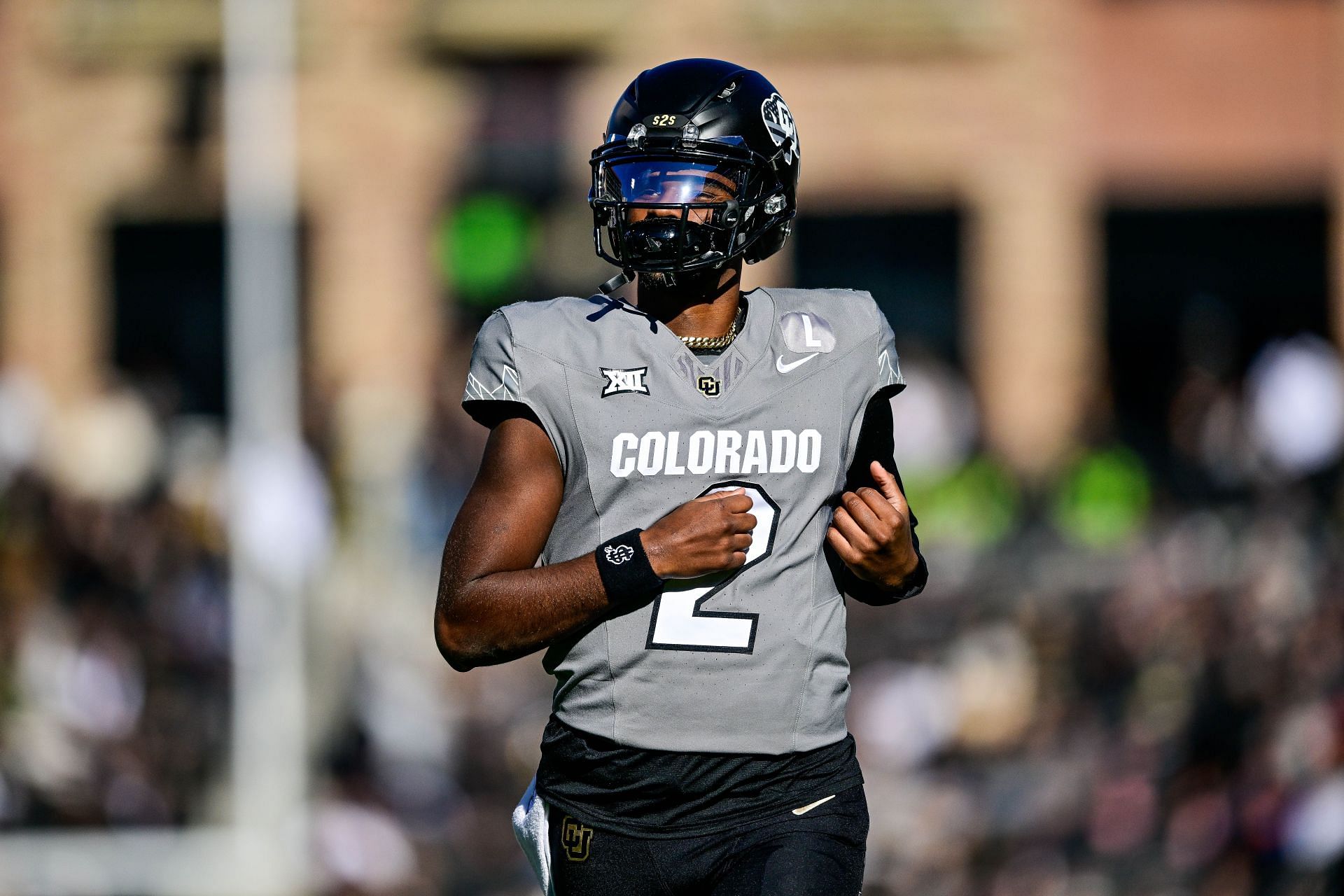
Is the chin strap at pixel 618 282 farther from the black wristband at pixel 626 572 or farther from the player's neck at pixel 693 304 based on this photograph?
the black wristband at pixel 626 572

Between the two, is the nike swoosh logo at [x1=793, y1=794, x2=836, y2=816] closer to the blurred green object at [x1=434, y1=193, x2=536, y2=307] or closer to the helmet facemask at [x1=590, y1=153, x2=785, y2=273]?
the helmet facemask at [x1=590, y1=153, x2=785, y2=273]

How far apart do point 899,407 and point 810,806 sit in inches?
381

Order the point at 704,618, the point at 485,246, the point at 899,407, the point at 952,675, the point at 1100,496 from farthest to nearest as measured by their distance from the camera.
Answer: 1. the point at 485,246
2. the point at 899,407
3. the point at 1100,496
4. the point at 952,675
5. the point at 704,618

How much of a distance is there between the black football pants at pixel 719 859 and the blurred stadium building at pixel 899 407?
14.8ft

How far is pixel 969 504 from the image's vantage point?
11.8 meters

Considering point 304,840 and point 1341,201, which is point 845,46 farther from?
point 304,840

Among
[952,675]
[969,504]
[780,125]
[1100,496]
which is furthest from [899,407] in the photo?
[780,125]

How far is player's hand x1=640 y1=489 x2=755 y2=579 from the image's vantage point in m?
3.16

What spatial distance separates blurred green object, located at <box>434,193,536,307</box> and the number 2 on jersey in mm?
13540

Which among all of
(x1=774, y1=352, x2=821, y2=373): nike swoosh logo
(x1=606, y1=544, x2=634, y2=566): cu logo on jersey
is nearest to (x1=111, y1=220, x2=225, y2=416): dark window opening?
(x1=774, y1=352, x2=821, y2=373): nike swoosh logo

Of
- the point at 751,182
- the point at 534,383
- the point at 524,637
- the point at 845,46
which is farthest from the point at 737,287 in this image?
the point at 845,46

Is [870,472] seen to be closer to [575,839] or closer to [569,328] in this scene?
[569,328]

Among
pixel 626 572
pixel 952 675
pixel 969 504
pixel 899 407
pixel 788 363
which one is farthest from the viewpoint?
pixel 899 407

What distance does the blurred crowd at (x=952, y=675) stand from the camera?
8305mm
